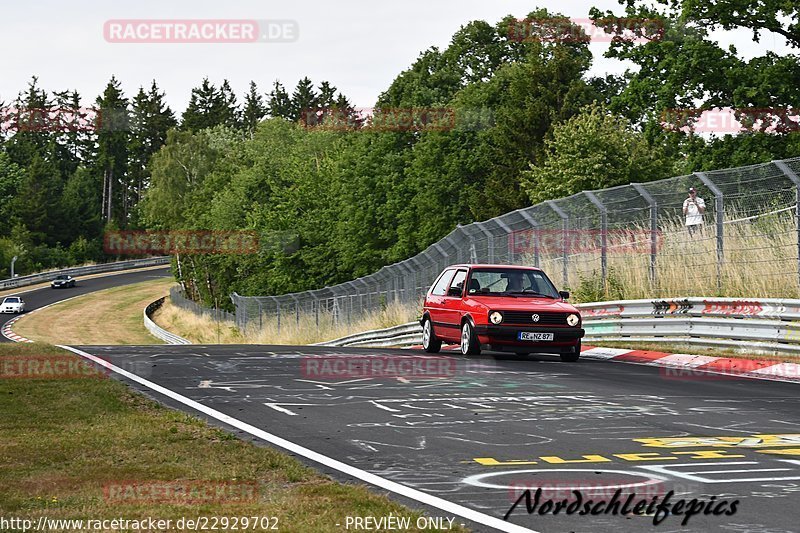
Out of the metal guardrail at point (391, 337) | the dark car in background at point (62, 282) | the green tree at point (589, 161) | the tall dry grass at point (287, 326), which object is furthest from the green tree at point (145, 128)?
the metal guardrail at point (391, 337)

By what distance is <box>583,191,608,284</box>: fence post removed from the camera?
902 inches

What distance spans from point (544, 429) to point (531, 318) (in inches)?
342

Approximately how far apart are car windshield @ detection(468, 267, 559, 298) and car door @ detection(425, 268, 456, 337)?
2.74ft

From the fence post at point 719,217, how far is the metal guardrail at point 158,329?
50.6m

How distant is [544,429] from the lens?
10.3 meters

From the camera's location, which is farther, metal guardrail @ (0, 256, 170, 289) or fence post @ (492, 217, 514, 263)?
metal guardrail @ (0, 256, 170, 289)

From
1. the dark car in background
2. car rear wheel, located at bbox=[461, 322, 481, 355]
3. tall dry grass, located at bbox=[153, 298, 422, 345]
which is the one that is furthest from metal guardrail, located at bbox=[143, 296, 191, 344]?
car rear wheel, located at bbox=[461, 322, 481, 355]

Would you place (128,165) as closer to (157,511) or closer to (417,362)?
(417,362)

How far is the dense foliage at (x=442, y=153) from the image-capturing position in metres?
41.2

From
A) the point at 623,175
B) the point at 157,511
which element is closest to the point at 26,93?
the point at 623,175

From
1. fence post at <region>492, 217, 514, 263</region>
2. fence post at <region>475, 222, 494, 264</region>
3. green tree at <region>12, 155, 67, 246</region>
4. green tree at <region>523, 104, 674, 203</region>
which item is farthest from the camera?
green tree at <region>12, 155, 67, 246</region>

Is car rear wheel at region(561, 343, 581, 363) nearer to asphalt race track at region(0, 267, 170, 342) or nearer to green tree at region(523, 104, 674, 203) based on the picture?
green tree at region(523, 104, 674, 203)

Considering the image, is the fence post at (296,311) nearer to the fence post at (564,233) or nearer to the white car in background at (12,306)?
the fence post at (564,233)

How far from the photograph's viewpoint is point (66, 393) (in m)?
13.3
